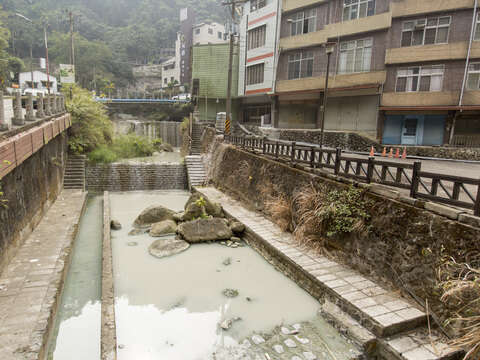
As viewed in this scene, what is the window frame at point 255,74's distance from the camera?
26.0 m

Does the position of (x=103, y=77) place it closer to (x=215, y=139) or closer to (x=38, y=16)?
(x=38, y=16)

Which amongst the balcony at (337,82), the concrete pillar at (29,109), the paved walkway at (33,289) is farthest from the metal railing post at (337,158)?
the balcony at (337,82)

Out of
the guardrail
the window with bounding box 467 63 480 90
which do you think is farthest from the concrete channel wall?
the window with bounding box 467 63 480 90

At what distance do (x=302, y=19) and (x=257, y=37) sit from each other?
4841mm

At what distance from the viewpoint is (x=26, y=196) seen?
8.74m

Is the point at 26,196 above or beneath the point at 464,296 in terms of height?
above

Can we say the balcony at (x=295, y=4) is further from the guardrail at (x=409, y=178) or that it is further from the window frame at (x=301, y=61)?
the guardrail at (x=409, y=178)

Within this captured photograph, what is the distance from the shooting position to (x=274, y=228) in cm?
987

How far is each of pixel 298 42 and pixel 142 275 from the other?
2118 cm

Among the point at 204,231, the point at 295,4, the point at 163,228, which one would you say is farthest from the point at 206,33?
the point at 204,231

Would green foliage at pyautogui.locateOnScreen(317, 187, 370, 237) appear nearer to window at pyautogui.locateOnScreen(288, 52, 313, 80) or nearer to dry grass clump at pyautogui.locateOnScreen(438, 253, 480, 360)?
dry grass clump at pyautogui.locateOnScreen(438, 253, 480, 360)

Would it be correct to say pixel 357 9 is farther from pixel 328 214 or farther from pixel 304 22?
pixel 328 214

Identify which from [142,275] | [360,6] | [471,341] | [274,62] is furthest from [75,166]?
[360,6]

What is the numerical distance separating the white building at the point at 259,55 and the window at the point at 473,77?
1301 cm
